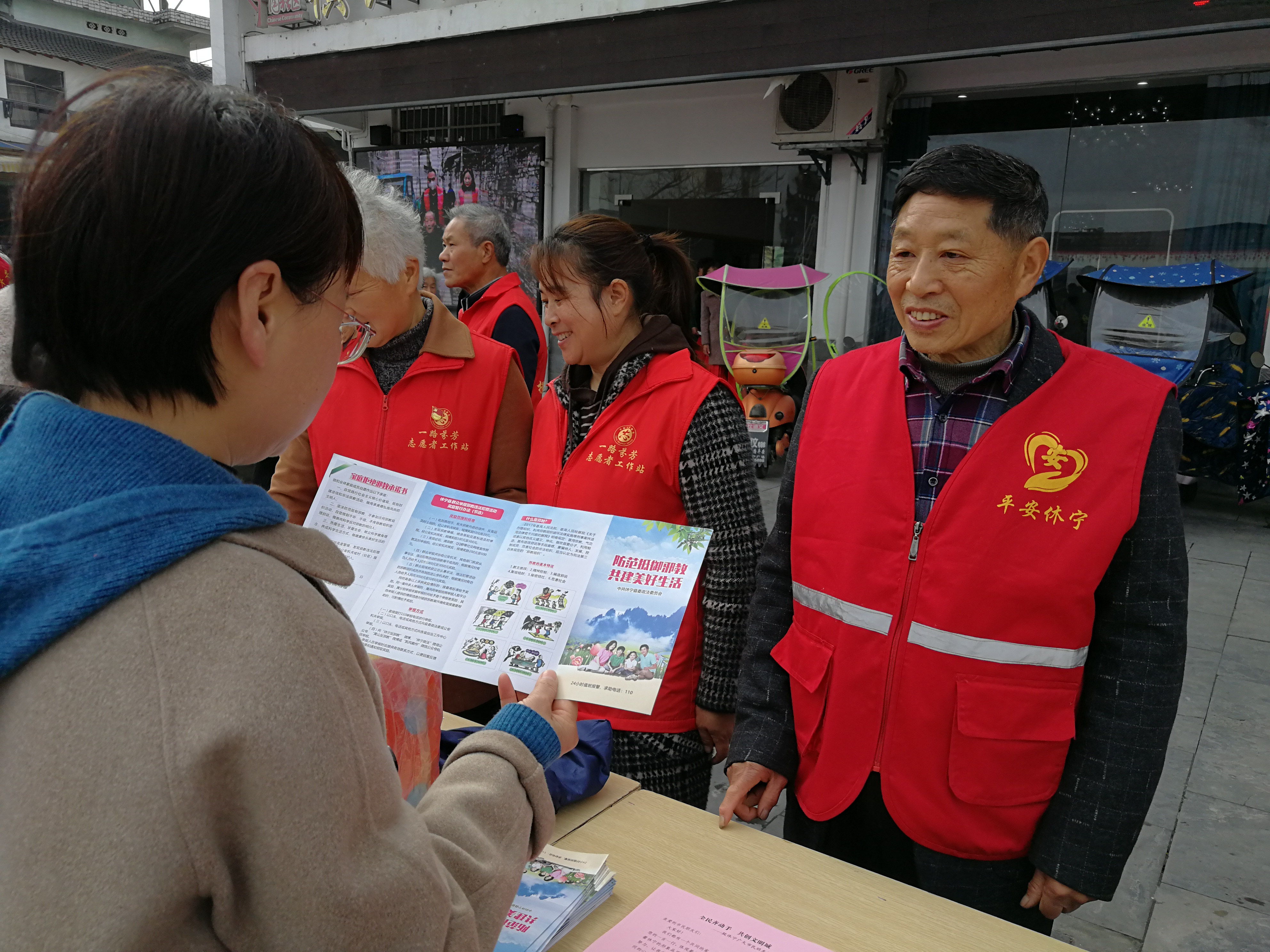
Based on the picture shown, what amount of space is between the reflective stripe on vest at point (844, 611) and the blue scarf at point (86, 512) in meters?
1.03

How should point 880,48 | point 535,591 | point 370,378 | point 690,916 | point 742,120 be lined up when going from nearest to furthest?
point 690,916, point 535,591, point 370,378, point 880,48, point 742,120

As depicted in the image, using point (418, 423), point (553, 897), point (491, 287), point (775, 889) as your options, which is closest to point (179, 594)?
point (553, 897)

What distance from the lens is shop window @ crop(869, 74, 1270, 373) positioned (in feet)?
19.8

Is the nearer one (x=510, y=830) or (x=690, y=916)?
(x=510, y=830)

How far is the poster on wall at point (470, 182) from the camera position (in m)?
9.03

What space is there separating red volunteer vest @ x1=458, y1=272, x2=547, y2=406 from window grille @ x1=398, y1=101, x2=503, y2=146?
554cm

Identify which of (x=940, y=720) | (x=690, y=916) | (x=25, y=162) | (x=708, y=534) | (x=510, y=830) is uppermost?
(x=25, y=162)

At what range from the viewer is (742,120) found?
775 cm

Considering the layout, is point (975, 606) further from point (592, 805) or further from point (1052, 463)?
point (592, 805)

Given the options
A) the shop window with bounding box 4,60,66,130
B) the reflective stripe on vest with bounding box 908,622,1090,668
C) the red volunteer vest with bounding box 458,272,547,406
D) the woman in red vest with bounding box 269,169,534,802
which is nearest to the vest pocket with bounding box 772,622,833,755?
the reflective stripe on vest with bounding box 908,622,1090,668

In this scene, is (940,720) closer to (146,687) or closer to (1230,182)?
(146,687)

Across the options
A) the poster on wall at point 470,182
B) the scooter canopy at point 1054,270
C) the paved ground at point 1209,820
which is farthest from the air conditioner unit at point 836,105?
the paved ground at point 1209,820

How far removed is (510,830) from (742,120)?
783 centimetres

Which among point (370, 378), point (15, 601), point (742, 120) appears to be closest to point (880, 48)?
point (742, 120)
